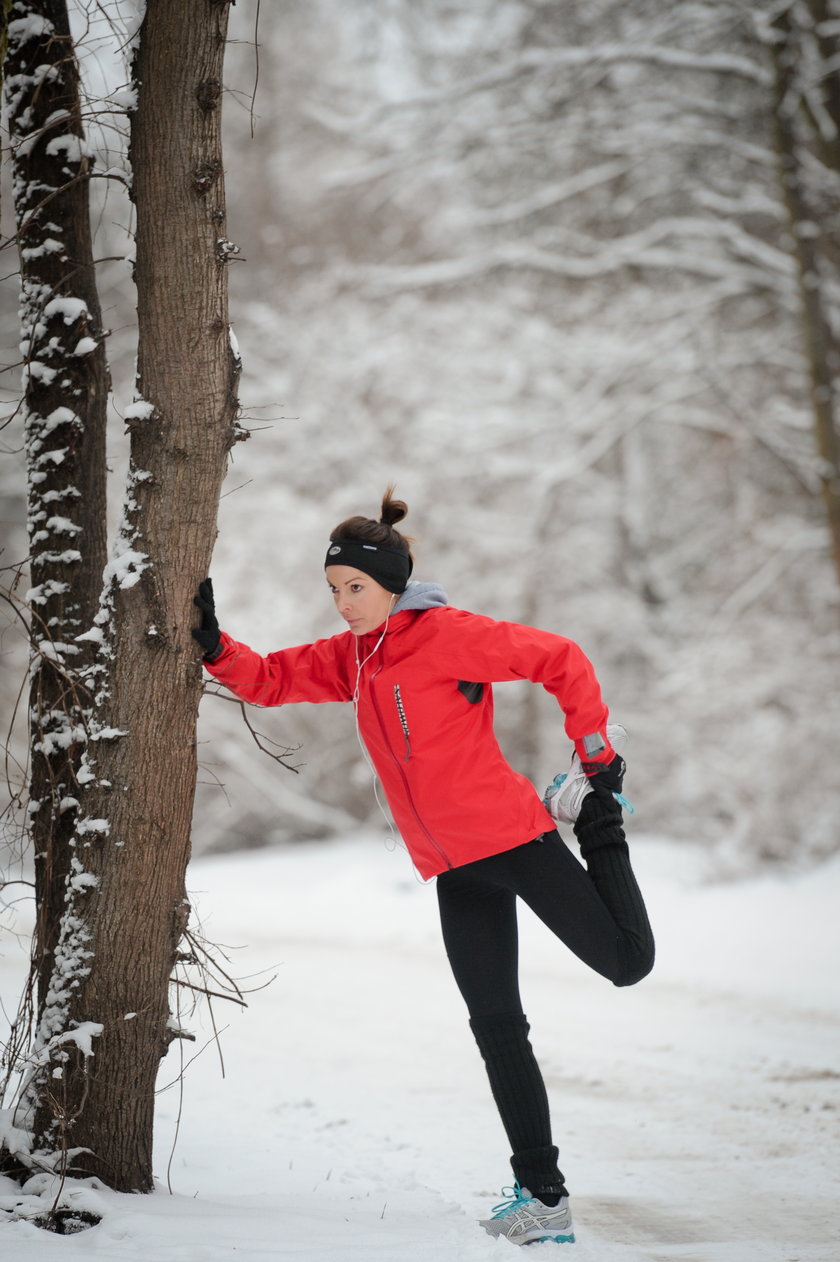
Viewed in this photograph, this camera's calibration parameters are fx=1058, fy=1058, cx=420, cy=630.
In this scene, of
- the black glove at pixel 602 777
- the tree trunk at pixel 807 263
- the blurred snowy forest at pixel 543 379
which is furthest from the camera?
the blurred snowy forest at pixel 543 379

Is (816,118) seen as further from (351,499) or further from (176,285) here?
(176,285)

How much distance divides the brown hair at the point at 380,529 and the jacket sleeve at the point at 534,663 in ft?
1.17

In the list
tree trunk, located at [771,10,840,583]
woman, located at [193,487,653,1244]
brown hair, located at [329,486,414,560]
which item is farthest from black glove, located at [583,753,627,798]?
tree trunk, located at [771,10,840,583]

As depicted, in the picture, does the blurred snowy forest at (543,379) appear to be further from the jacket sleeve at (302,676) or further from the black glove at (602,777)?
the black glove at (602,777)

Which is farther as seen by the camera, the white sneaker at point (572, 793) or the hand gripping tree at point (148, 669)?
the white sneaker at point (572, 793)

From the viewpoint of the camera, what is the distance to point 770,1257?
2729mm

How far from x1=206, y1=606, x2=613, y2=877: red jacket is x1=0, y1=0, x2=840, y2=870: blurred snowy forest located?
22.2 ft

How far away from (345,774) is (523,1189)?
385 inches

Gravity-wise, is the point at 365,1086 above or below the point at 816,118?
below

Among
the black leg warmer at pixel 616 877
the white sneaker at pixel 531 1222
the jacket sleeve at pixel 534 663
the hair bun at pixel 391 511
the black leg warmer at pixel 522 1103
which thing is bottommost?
the white sneaker at pixel 531 1222

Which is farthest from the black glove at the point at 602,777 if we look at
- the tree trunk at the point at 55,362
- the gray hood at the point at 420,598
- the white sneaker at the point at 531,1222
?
the tree trunk at the point at 55,362

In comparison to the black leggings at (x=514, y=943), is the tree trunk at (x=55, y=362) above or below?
above

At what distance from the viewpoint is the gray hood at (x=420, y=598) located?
3029mm

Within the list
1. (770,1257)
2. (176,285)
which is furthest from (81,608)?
(770,1257)
